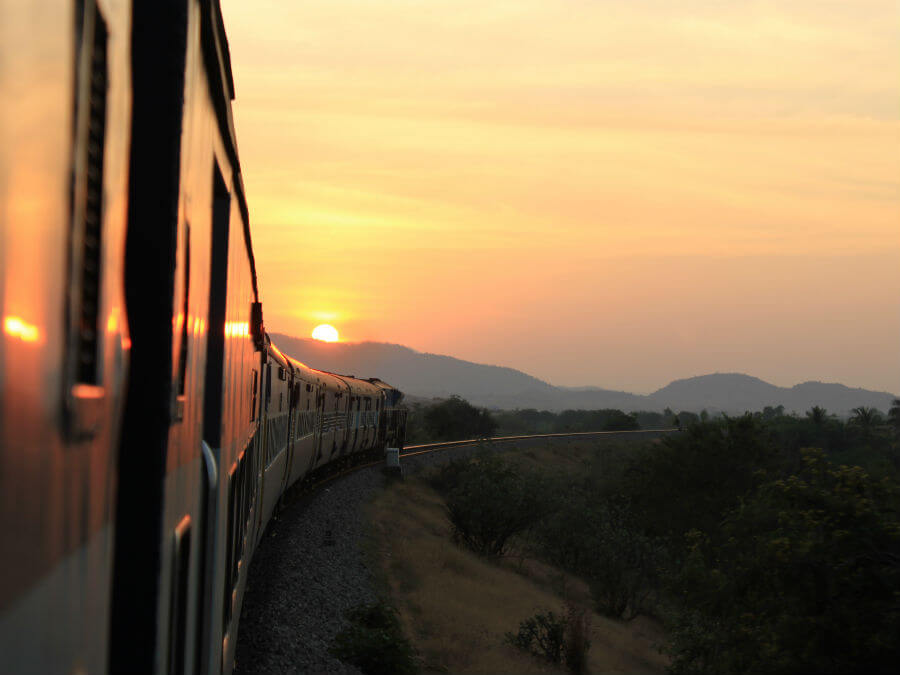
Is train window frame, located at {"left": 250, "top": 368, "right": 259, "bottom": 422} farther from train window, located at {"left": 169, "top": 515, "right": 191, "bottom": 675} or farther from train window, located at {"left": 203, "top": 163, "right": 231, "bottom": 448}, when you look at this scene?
train window, located at {"left": 169, "top": 515, "right": 191, "bottom": 675}

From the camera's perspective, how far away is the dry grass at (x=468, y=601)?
17375 mm

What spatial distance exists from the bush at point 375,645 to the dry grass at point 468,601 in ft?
7.58

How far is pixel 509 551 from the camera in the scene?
34875 millimetres

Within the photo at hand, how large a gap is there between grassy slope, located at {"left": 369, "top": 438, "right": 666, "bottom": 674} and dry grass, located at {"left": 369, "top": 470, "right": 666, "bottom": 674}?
0.08 ft

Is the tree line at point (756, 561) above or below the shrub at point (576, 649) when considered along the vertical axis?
above

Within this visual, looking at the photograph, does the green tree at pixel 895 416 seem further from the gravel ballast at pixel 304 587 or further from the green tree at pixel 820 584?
the green tree at pixel 820 584

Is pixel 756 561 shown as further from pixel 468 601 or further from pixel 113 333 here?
pixel 113 333

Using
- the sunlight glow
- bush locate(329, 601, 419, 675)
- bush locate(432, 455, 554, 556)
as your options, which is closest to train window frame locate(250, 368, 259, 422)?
bush locate(329, 601, 419, 675)

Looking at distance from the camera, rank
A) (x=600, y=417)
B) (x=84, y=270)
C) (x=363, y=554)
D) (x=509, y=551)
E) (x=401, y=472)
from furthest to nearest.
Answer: (x=600, y=417) → (x=401, y=472) → (x=509, y=551) → (x=363, y=554) → (x=84, y=270)

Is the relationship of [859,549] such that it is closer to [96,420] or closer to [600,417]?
[96,420]

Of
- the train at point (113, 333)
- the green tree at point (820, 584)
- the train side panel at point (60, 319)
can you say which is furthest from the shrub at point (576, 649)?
the train side panel at point (60, 319)

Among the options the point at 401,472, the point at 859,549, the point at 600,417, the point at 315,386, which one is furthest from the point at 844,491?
the point at 600,417

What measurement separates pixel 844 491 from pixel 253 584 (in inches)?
357

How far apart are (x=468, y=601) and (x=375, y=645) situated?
8.79 meters
